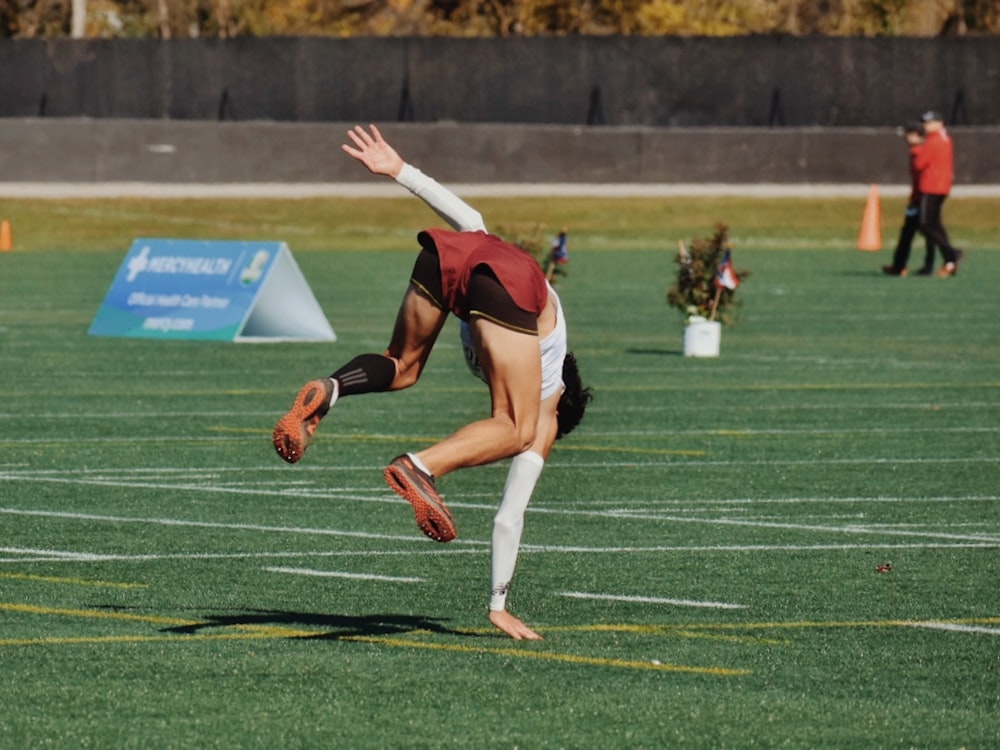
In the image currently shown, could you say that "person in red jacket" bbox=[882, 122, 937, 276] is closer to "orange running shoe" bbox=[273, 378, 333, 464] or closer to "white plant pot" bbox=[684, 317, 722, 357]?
"white plant pot" bbox=[684, 317, 722, 357]

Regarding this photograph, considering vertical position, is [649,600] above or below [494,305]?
below

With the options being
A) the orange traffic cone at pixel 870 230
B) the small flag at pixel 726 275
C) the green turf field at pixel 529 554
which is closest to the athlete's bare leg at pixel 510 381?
the green turf field at pixel 529 554

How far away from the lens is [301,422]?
861cm

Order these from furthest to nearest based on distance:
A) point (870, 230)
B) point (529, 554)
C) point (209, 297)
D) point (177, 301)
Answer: point (870, 230) < point (177, 301) < point (209, 297) < point (529, 554)

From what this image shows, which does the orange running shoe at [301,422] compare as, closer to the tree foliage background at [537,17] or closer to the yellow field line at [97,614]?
the yellow field line at [97,614]

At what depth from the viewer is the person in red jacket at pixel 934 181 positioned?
3289cm

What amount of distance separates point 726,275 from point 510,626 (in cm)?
1389

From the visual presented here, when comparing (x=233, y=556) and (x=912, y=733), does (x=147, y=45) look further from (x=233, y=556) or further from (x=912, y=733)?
(x=912, y=733)

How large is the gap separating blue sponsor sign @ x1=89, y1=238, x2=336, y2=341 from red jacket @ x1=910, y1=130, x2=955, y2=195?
11.1 meters

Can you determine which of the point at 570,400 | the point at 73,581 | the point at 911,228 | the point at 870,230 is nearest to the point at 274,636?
the point at 570,400

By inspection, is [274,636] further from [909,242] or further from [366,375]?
[909,242]

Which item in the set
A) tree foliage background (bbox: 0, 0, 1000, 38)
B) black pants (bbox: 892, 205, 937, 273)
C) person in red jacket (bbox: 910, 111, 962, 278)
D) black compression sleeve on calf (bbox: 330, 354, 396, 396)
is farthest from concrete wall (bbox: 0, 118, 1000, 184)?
black compression sleeve on calf (bbox: 330, 354, 396, 396)

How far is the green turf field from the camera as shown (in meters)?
7.81

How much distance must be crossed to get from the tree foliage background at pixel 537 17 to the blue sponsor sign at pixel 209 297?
35523 mm
